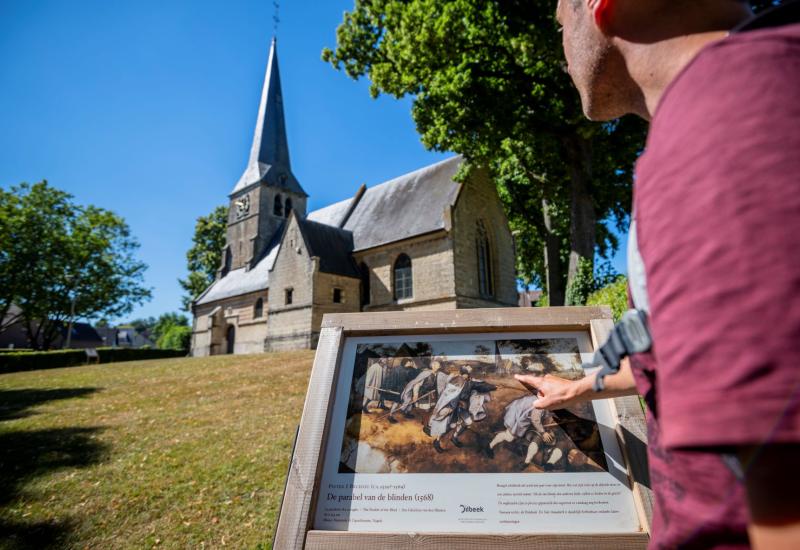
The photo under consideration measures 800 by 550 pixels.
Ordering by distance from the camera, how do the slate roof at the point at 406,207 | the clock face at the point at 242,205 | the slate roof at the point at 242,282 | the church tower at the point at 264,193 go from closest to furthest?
the slate roof at the point at 406,207 → the slate roof at the point at 242,282 → the church tower at the point at 264,193 → the clock face at the point at 242,205

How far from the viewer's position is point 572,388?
5.05 feet

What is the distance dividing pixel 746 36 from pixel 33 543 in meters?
5.63

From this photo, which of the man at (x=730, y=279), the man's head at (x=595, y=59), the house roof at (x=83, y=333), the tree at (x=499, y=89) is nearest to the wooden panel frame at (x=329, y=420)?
the man at (x=730, y=279)

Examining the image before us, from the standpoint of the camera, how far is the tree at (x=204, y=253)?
126ft

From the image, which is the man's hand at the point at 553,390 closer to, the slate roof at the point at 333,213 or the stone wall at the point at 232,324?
the stone wall at the point at 232,324

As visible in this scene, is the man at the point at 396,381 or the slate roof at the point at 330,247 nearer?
the man at the point at 396,381

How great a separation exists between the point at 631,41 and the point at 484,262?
71.4 feet

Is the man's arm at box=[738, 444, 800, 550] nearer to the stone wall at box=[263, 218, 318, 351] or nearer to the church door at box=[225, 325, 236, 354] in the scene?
the stone wall at box=[263, 218, 318, 351]

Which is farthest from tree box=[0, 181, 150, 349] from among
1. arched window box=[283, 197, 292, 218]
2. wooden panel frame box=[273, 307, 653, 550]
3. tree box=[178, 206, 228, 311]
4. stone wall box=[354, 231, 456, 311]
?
wooden panel frame box=[273, 307, 653, 550]

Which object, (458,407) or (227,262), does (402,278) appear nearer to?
(227,262)


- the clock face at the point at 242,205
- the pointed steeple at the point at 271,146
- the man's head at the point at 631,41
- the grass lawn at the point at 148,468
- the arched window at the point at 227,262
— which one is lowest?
the grass lawn at the point at 148,468

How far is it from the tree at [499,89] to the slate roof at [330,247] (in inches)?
410

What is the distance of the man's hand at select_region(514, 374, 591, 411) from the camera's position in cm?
154

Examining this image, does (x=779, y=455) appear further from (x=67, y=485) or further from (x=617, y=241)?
(x=617, y=241)
